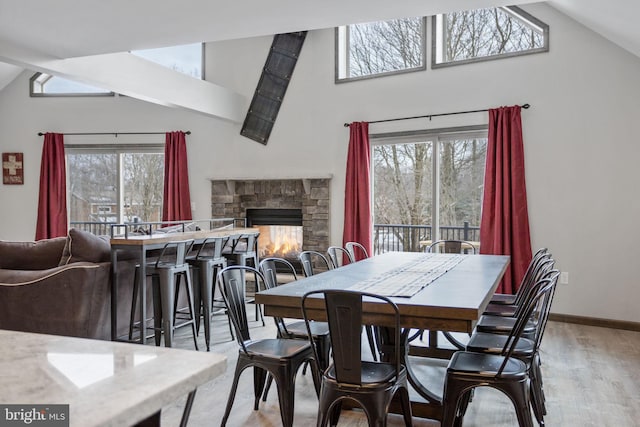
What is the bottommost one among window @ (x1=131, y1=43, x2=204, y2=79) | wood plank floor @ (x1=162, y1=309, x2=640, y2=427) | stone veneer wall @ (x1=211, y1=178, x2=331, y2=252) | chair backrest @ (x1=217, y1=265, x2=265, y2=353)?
wood plank floor @ (x1=162, y1=309, x2=640, y2=427)

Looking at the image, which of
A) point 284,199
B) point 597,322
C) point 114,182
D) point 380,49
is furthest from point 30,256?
point 597,322

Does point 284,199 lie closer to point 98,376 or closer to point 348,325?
point 348,325

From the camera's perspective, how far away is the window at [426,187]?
5.73 meters

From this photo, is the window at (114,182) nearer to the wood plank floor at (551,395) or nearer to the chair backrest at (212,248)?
the chair backrest at (212,248)

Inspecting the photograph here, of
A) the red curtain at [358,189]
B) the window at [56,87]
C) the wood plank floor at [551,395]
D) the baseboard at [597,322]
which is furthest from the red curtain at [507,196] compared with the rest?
the window at [56,87]

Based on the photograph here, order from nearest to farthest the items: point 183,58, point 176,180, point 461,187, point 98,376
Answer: point 98,376
point 461,187
point 176,180
point 183,58

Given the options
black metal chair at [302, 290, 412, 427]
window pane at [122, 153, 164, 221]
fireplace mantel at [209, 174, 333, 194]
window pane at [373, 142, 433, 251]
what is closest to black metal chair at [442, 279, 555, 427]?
black metal chair at [302, 290, 412, 427]

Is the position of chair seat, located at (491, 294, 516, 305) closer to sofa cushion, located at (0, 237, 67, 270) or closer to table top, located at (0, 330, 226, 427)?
table top, located at (0, 330, 226, 427)

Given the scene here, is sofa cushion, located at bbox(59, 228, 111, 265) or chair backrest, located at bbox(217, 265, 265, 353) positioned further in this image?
sofa cushion, located at bbox(59, 228, 111, 265)

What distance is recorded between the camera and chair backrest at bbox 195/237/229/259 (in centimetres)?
450

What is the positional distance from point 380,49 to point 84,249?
14.3 ft

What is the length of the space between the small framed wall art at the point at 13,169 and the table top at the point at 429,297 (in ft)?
21.7

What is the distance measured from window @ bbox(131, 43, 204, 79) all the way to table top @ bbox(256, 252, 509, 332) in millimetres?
5218

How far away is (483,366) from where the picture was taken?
2322 mm
